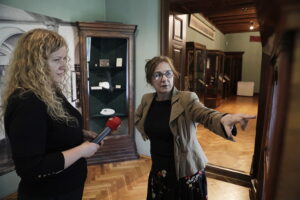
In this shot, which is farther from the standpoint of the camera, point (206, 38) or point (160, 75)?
point (206, 38)

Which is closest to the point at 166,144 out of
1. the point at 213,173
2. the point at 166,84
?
the point at 166,84

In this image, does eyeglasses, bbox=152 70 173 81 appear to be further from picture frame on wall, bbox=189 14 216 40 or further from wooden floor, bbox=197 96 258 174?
picture frame on wall, bbox=189 14 216 40

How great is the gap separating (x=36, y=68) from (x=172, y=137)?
944mm

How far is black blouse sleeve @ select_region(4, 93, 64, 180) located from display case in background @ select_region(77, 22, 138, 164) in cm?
220

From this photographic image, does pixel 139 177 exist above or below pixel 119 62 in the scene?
below

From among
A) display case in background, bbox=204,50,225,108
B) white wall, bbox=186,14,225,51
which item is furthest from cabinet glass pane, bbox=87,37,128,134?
display case in background, bbox=204,50,225,108

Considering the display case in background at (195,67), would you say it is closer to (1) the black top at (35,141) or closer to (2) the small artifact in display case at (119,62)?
(2) the small artifact in display case at (119,62)

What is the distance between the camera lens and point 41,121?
0.95 meters

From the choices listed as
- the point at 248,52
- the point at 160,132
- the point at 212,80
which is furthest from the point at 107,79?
the point at 248,52

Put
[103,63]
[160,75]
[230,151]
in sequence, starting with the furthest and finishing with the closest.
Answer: [230,151] < [103,63] < [160,75]

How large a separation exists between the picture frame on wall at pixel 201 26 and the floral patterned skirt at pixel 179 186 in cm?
505

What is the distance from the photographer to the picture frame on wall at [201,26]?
5.99 metres

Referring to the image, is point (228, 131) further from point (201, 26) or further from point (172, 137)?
point (201, 26)

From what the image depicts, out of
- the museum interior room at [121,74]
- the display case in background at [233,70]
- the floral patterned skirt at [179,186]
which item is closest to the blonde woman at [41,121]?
the floral patterned skirt at [179,186]
